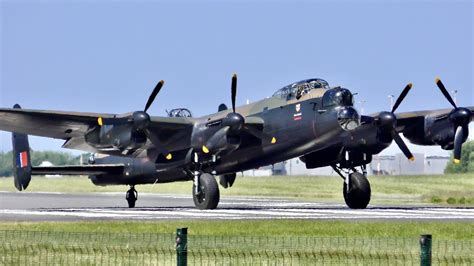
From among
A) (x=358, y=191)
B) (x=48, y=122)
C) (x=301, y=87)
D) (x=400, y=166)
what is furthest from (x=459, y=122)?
(x=400, y=166)

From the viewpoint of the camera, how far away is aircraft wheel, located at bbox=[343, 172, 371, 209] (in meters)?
42.7

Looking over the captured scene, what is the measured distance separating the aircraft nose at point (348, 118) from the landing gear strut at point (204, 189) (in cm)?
661

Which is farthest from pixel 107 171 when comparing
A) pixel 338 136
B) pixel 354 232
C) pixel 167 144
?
pixel 354 232

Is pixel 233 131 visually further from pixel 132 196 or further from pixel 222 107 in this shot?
pixel 132 196

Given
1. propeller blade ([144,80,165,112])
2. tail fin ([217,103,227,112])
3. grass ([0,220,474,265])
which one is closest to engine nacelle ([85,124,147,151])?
propeller blade ([144,80,165,112])

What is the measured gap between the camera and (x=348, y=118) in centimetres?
3834

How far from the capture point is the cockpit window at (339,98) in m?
38.9

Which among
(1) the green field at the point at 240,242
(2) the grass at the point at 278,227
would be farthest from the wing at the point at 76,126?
(2) the grass at the point at 278,227

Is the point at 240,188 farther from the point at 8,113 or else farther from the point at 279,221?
the point at 279,221

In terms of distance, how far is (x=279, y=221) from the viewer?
32.7 m

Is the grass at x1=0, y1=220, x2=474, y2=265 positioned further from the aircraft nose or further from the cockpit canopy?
the cockpit canopy

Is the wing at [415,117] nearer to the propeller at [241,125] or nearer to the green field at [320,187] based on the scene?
the propeller at [241,125]

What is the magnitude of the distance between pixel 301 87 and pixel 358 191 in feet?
19.4

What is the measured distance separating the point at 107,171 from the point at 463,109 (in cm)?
1873
